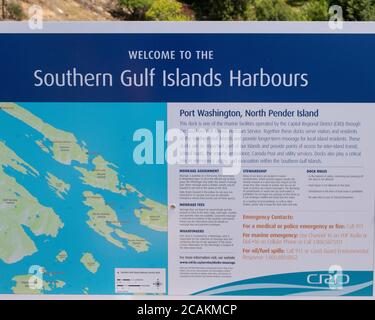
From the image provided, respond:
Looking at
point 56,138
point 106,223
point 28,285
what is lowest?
point 28,285

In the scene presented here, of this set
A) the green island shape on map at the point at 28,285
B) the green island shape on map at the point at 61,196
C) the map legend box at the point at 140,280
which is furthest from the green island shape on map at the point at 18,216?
the map legend box at the point at 140,280

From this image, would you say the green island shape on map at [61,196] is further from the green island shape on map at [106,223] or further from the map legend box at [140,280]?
the map legend box at [140,280]

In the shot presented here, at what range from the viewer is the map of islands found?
2889 millimetres

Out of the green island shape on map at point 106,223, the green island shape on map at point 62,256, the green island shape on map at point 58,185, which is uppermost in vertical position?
the green island shape on map at point 58,185

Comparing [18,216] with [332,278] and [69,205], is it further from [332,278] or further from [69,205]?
[332,278]

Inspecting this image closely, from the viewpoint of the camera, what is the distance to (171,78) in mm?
2840

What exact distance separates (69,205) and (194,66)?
963mm

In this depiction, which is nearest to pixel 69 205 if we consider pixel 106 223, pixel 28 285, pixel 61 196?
pixel 61 196

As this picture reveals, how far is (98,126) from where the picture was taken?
2.87 m

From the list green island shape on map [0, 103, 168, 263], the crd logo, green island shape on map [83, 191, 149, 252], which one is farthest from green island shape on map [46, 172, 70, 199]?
the crd logo

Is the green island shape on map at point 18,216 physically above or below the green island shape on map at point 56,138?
below

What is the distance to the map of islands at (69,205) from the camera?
9.48ft

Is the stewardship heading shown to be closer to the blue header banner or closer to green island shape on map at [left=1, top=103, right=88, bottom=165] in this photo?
the blue header banner
